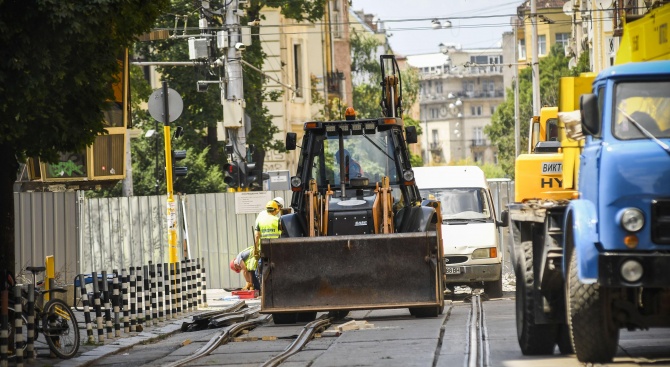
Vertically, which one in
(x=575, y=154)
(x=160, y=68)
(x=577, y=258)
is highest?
(x=160, y=68)

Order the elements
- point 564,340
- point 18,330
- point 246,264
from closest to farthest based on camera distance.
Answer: point 564,340
point 18,330
point 246,264

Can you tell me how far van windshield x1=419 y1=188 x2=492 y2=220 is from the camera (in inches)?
1070

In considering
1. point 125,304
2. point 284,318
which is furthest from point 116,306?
point 284,318

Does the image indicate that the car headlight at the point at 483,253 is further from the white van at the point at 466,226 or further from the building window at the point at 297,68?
the building window at the point at 297,68

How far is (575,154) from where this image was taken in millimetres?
14320

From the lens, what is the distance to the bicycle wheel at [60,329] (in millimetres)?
17297

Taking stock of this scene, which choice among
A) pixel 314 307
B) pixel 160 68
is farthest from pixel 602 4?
pixel 314 307

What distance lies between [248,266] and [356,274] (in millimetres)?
10777

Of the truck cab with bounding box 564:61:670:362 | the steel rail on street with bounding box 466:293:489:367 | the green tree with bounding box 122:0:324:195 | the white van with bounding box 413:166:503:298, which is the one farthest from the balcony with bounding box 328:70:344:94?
the truck cab with bounding box 564:61:670:362

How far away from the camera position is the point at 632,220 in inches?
464

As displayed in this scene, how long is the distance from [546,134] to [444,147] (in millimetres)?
173702

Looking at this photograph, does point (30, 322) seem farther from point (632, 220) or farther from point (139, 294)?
point (632, 220)

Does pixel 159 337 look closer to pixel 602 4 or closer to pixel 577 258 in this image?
pixel 577 258

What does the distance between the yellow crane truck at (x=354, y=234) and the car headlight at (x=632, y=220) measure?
26.5 feet
